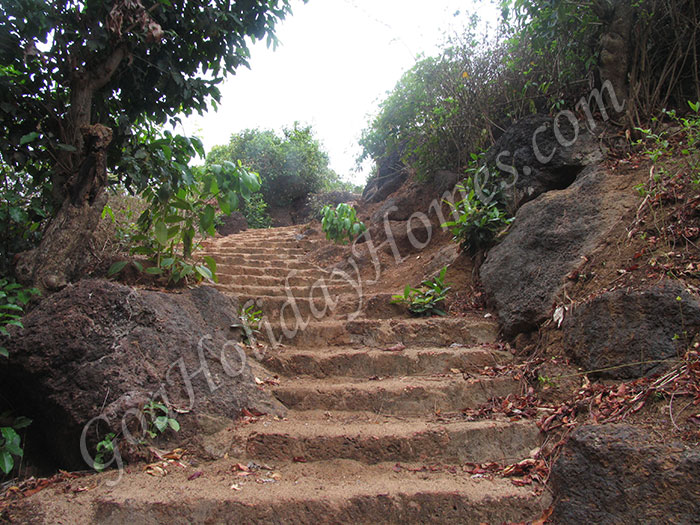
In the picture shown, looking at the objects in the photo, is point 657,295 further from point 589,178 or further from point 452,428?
point 589,178

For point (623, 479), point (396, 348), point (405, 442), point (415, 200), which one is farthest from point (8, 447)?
point (415, 200)

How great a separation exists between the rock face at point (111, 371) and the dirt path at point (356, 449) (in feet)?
0.70

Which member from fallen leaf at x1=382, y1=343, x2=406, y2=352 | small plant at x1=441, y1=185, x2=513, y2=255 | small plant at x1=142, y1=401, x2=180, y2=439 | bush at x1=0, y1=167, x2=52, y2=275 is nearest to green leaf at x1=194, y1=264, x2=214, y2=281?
bush at x1=0, y1=167, x2=52, y2=275

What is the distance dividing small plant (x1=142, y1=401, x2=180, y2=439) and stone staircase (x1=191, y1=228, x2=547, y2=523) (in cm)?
36

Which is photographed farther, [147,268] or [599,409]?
[147,268]

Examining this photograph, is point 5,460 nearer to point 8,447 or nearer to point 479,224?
point 8,447

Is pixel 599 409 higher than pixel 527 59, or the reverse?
pixel 527 59

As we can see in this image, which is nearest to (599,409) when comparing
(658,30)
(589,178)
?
(589,178)

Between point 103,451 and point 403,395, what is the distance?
5.34ft

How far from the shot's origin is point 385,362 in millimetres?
2969

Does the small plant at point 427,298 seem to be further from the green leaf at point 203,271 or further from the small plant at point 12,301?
the small plant at point 12,301

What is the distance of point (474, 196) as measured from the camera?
425 cm

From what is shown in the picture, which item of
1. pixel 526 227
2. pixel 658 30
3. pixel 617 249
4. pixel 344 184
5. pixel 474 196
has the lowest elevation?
pixel 617 249

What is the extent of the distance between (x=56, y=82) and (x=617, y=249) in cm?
371
